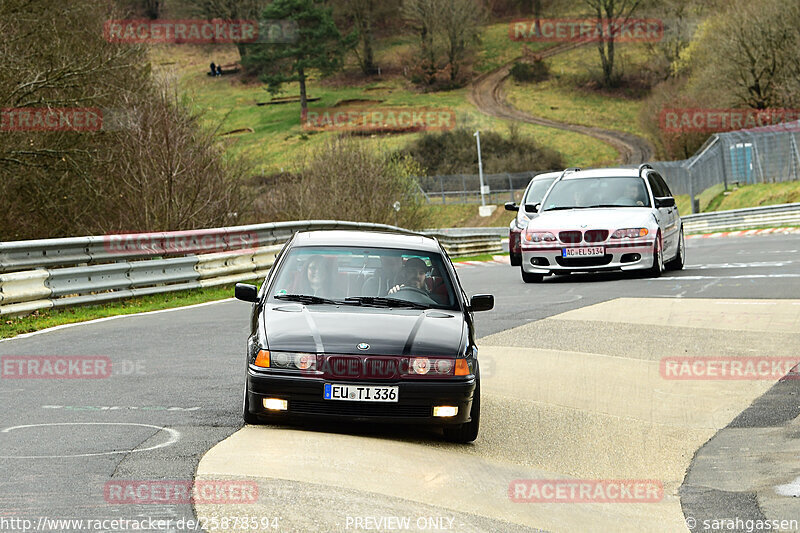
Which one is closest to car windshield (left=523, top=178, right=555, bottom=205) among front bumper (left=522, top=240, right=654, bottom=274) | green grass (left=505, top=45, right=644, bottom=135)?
front bumper (left=522, top=240, right=654, bottom=274)

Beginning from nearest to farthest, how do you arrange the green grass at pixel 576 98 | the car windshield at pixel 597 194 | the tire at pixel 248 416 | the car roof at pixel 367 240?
the tire at pixel 248 416 → the car roof at pixel 367 240 → the car windshield at pixel 597 194 → the green grass at pixel 576 98

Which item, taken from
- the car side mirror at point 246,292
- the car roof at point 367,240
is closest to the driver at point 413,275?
the car roof at point 367,240

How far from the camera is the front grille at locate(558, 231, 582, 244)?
1842 cm

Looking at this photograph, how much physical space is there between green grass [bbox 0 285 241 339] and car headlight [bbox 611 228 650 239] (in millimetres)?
6342

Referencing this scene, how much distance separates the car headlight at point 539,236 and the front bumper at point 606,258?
0.10m

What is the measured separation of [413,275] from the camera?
8.68 meters

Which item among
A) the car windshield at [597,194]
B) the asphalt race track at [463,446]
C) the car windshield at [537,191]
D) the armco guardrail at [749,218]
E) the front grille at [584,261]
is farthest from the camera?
the armco guardrail at [749,218]

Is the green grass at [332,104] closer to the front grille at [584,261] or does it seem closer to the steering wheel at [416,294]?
the front grille at [584,261]

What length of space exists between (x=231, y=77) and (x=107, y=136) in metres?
103

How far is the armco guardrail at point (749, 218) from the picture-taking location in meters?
42.0

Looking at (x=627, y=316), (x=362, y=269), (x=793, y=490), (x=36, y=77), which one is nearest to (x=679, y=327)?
(x=627, y=316)

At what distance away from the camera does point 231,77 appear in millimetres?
128000

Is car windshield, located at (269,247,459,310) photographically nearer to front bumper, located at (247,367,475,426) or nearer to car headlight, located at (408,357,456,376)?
car headlight, located at (408,357,456,376)

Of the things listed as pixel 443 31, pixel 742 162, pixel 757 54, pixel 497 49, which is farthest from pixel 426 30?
pixel 742 162
